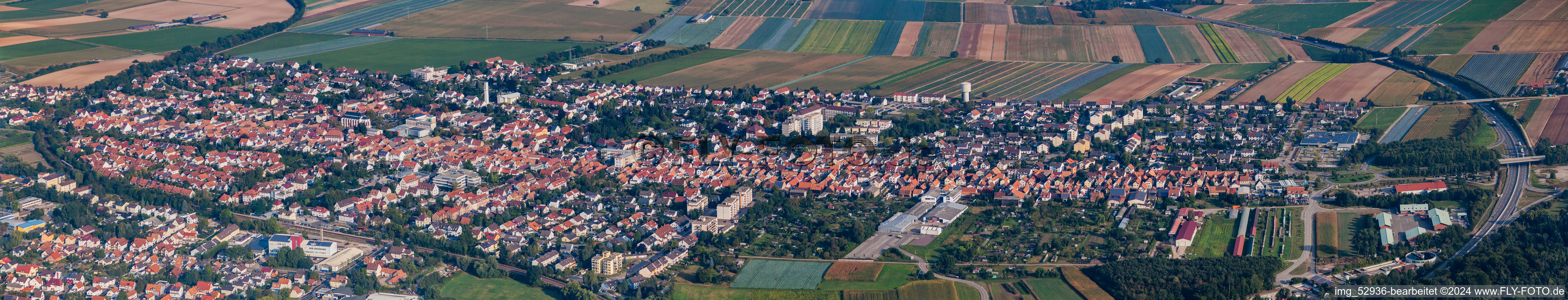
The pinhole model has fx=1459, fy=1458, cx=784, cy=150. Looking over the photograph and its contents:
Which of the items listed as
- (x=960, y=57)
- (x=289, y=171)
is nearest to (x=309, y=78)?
(x=289, y=171)

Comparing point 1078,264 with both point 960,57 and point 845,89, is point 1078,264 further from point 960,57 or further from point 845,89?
point 960,57

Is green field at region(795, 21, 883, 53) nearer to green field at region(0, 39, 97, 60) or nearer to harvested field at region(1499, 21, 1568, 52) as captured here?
harvested field at region(1499, 21, 1568, 52)

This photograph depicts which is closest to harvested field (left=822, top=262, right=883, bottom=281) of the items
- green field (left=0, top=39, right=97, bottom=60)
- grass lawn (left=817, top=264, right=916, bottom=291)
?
grass lawn (left=817, top=264, right=916, bottom=291)

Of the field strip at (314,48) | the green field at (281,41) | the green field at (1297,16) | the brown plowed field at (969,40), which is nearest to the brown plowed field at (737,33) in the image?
the brown plowed field at (969,40)

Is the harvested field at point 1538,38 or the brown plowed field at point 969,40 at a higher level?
the harvested field at point 1538,38

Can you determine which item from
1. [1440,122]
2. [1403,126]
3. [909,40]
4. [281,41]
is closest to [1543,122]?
[1440,122]

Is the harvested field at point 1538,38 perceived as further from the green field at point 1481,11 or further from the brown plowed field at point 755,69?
the brown plowed field at point 755,69
